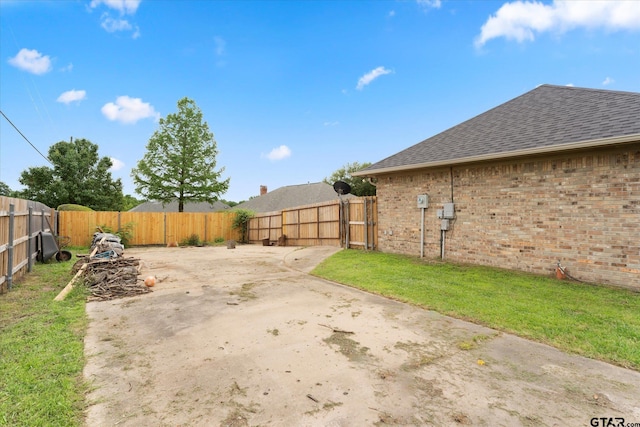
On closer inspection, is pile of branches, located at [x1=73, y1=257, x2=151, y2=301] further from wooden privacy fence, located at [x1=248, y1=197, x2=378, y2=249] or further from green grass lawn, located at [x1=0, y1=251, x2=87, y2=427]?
wooden privacy fence, located at [x1=248, y1=197, x2=378, y2=249]

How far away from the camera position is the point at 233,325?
3.95 metres

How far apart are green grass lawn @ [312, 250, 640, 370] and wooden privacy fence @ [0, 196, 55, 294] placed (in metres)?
6.27

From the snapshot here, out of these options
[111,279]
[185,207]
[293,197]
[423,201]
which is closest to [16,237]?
[111,279]

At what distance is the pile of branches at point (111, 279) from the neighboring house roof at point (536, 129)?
717 cm

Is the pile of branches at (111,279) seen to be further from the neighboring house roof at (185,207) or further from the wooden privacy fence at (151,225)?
the neighboring house roof at (185,207)

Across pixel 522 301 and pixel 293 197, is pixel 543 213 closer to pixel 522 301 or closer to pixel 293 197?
pixel 522 301

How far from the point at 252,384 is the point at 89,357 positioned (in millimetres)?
1827

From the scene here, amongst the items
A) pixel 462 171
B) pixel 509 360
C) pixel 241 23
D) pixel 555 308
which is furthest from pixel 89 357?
pixel 241 23

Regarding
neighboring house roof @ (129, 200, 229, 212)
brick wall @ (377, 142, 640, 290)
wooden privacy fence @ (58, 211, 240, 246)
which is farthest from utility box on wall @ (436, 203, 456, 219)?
neighboring house roof @ (129, 200, 229, 212)

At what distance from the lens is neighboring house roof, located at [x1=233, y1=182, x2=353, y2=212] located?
2484 centimetres

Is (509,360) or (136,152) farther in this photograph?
(136,152)

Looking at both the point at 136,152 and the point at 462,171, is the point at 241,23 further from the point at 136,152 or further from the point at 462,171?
the point at 136,152

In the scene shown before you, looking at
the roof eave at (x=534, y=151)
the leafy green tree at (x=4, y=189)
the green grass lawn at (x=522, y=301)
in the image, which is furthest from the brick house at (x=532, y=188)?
the leafy green tree at (x=4, y=189)

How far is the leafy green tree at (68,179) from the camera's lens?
24875mm
